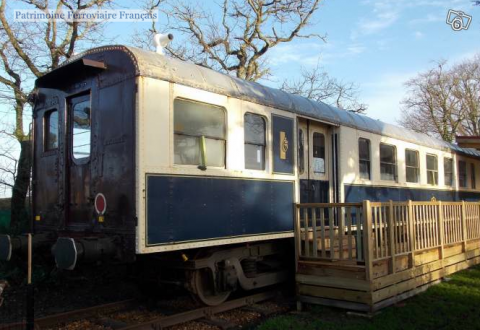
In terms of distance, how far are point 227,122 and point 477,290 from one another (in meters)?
5.19

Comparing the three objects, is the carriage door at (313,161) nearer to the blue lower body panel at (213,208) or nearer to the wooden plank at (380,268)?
the blue lower body panel at (213,208)

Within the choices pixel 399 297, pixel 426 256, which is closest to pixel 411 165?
pixel 426 256

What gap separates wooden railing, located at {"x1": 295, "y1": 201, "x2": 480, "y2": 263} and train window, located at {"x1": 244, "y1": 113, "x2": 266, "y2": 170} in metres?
1.11

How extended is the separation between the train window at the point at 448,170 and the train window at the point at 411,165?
7.75 ft

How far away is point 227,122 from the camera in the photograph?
633cm

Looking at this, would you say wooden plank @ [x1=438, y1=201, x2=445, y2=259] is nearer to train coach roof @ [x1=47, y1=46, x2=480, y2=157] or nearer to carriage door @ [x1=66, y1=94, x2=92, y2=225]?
train coach roof @ [x1=47, y1=46, x2=480, y2=157]

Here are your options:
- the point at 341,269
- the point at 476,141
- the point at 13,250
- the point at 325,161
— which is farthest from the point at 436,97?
the point at 13,250

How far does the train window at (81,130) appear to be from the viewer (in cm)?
610

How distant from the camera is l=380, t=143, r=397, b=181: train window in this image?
10.1m

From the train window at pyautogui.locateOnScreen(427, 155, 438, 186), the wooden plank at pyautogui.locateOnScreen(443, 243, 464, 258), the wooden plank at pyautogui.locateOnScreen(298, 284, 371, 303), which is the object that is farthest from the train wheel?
the train window at pyautogui.locateOnScreen(427, 155, 438, 186)

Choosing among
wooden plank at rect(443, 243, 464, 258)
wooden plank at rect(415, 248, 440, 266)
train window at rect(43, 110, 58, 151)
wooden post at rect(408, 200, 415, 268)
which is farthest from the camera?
wooden plank at rect(443, 243, 464, 258)

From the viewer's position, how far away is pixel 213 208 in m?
5.89

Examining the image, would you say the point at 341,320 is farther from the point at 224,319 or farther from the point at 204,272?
the point at 204,272

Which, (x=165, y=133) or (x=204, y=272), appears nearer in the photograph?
(x=165, y=133)
